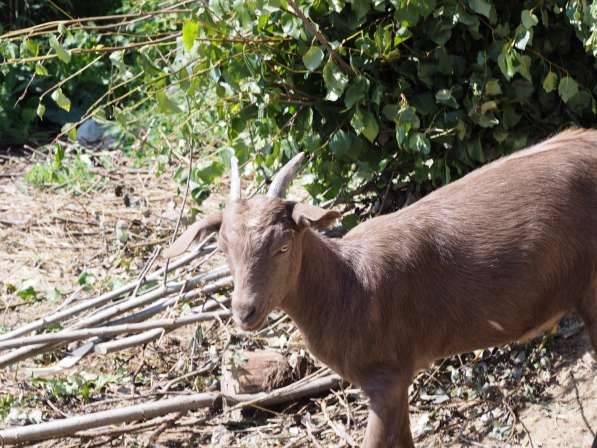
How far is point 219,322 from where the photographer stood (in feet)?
21.4

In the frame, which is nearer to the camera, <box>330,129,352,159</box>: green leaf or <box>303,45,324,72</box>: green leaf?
<box>303,45,324,72</box>: green leaf

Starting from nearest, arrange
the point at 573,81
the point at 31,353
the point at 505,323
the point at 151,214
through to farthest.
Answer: the point at 505,323 → the point at 573,81 → the point at 31,353 → the point at 151,214

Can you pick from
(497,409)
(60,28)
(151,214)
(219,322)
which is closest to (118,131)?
(151,214)

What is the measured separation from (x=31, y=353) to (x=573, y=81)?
11.9ft

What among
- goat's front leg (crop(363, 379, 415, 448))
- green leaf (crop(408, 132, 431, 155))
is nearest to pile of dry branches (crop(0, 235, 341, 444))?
goat's front leg (crop(363, 379, 415, 448))

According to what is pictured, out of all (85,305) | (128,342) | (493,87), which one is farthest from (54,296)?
(493,87)

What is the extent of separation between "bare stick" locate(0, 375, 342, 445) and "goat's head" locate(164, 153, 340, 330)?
4.51 ft

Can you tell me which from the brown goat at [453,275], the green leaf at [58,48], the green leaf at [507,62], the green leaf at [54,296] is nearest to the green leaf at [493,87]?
the green leaf at [507,62]

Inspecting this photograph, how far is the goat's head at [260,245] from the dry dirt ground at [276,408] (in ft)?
4.70

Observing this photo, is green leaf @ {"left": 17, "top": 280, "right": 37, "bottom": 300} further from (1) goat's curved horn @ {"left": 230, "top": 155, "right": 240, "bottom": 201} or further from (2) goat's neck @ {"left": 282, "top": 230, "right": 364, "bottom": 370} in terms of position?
(2) goat's neck @ {"left": 282, "top": 230, "right": 364, "bottom": 370}

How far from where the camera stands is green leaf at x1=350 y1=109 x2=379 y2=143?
5535 mm

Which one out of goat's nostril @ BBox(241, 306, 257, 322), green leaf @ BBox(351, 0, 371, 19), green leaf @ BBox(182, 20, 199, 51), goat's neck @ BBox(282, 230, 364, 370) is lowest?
goat's neck @ BBox(282, 230, 364, 370)

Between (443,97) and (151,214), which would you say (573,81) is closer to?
(443,97)

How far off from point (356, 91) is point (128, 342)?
2202mm
